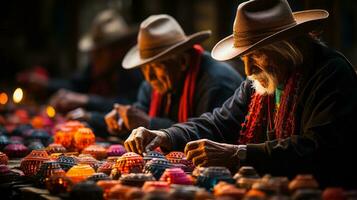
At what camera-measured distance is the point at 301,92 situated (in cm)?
475

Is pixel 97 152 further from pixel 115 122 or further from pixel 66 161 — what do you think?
pixel 115 122

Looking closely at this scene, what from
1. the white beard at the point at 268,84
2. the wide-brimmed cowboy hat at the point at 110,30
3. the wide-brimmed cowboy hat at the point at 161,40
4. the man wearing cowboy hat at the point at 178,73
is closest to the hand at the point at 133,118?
the man wearing cowboy hat at the point at 178,73

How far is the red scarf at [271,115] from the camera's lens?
4.81m

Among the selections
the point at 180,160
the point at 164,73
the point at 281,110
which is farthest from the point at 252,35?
A: the point at 164,73

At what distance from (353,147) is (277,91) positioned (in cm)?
74

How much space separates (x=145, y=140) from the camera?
5.20 metres

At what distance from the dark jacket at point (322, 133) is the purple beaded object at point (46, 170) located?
43.9 inches

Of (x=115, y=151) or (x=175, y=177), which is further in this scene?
(x=115, y=151)

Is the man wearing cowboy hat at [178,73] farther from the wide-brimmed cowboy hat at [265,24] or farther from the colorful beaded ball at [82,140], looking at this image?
the wide-brimmed cowboy hat at [265,24]

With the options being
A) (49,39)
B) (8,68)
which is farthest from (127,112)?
(49,39)

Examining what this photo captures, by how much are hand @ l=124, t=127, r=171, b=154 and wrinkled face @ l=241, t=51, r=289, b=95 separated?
0.72 m

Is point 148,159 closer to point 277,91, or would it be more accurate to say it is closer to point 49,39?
point 277,91

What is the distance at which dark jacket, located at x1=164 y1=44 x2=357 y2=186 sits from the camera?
4414 mm

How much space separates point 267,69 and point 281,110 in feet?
0.85
